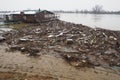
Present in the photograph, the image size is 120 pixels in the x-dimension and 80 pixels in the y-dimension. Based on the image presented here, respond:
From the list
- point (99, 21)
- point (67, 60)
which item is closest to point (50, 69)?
point (67, 60)

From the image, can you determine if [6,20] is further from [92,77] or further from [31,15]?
[92,77]

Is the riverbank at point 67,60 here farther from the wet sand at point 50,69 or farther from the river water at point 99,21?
the river water at point 99,21

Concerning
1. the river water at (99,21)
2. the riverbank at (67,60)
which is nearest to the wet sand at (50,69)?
the riverbank at (67,60)

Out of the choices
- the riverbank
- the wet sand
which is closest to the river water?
the riverbank

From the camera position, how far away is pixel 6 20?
3625 centimetres

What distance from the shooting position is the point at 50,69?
8.32 m

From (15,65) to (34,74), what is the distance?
1902 millimetres

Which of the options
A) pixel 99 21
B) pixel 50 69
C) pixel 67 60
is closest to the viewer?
pixel 50 69

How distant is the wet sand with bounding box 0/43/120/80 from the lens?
7496 mm

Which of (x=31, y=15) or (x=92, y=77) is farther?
(x=31, y=15)

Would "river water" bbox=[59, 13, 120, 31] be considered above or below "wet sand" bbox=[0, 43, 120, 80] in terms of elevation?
above

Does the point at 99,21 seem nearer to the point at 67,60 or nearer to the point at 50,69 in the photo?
the point at 67,60

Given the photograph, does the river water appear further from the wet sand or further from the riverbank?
the wet sand

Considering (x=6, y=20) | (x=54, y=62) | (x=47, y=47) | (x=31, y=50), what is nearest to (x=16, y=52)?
(x=31, y=50)
